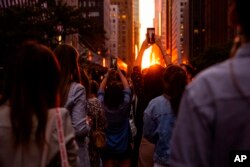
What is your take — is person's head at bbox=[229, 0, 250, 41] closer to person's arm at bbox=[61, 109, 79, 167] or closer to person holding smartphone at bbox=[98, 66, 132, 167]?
person's arm at bbox=[61, 109, 79, 167]

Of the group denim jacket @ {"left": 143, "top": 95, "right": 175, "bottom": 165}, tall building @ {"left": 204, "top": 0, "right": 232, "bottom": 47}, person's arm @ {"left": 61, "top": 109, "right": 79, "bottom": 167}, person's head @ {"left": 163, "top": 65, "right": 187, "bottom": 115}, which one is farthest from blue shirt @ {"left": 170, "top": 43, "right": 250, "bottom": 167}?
tall building @ {"left": 204, "top": 0, "right": 232, "bottom": 47}

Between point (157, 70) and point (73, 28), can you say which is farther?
point (73, 28)

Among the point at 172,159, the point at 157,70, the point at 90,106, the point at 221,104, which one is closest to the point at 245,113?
the point at 221,104

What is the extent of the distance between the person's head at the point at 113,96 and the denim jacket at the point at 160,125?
7.48 feet

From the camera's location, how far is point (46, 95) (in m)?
3.23

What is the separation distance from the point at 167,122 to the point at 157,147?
32cm

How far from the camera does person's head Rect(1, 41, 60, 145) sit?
3.13m

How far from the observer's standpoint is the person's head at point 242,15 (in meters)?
2.18

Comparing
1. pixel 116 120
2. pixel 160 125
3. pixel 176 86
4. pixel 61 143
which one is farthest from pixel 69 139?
pixel 116 120

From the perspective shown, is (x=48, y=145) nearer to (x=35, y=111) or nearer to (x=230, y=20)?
(x=35, y=111)

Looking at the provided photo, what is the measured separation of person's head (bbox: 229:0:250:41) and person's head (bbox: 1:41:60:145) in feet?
4.27

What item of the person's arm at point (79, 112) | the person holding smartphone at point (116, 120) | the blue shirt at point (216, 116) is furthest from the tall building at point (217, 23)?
the blue shirt at point (216, 116)

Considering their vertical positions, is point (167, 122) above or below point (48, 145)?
below

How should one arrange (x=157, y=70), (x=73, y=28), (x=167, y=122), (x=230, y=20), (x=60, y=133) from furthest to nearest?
1. (x=73, y=28)
2. (x=157, y=70)
3. (x=167, y=122)
4. (x=60, y=133)
5. (x=230, y=20)
